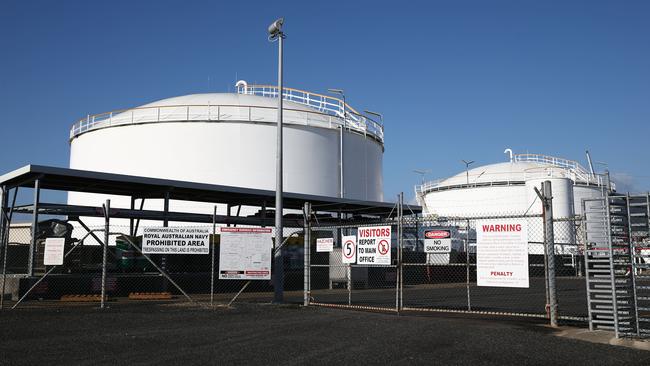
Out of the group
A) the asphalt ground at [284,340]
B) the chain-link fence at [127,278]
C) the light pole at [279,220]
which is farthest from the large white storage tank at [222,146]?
the asphalt ground at [284,340]

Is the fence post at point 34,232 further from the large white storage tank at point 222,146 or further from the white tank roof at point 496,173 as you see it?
the white tank roof at point 496,173

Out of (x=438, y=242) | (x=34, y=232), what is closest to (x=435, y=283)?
(x=438, y=242)

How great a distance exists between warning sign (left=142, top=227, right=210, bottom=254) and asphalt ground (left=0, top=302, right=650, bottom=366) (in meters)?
2.33

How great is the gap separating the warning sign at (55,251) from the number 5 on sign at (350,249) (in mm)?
7967

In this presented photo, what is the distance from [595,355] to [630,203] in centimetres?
301

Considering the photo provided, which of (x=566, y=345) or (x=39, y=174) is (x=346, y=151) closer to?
(x=39, y=174)

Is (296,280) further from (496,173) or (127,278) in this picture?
(496,173)

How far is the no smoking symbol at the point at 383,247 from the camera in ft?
49.0

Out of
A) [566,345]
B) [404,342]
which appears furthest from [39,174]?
[566,345]

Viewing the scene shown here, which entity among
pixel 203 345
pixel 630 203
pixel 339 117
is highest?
pixel 339 117

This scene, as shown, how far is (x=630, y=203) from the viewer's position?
10273 mm

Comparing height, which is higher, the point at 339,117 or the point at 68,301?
the point at 339,117

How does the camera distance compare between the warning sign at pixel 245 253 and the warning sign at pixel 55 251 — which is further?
the warning sign at pixel 55 251

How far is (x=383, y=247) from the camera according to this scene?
15.0 metres
